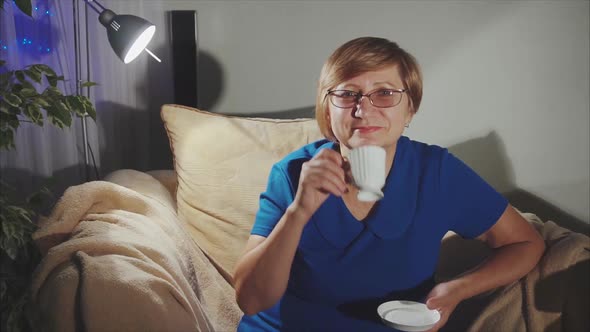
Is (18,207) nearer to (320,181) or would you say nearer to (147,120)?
(320,181)

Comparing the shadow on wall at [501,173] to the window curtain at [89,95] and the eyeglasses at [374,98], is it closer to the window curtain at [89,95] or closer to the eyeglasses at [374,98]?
the eyeglasses at [374,98]

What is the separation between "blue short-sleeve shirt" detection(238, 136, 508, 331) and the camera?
102 cm

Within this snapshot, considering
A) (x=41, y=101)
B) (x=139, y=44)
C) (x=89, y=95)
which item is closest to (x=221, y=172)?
(x=139, y=44)

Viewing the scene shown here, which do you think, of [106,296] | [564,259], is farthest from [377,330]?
[106,296]

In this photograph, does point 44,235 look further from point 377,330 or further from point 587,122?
point 587,122

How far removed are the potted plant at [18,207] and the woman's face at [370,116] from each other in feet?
1.76

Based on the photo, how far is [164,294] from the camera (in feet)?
3.03

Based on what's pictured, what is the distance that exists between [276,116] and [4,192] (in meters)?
1.22

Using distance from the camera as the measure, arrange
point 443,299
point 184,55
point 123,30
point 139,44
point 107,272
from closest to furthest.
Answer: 1. point 107,272
2. point 443,299
3. point 123,30
4. point 139,44
5. point 184,55

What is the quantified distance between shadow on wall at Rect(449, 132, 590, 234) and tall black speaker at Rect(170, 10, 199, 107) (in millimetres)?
1034

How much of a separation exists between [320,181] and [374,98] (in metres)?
0.24

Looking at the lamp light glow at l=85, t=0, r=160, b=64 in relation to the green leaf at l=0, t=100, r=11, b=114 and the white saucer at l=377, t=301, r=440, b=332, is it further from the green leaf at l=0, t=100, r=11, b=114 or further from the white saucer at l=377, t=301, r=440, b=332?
the white saucer at l=377, t=301, r=440, b=332

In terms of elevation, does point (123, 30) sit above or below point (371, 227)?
above

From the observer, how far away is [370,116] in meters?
0.96
